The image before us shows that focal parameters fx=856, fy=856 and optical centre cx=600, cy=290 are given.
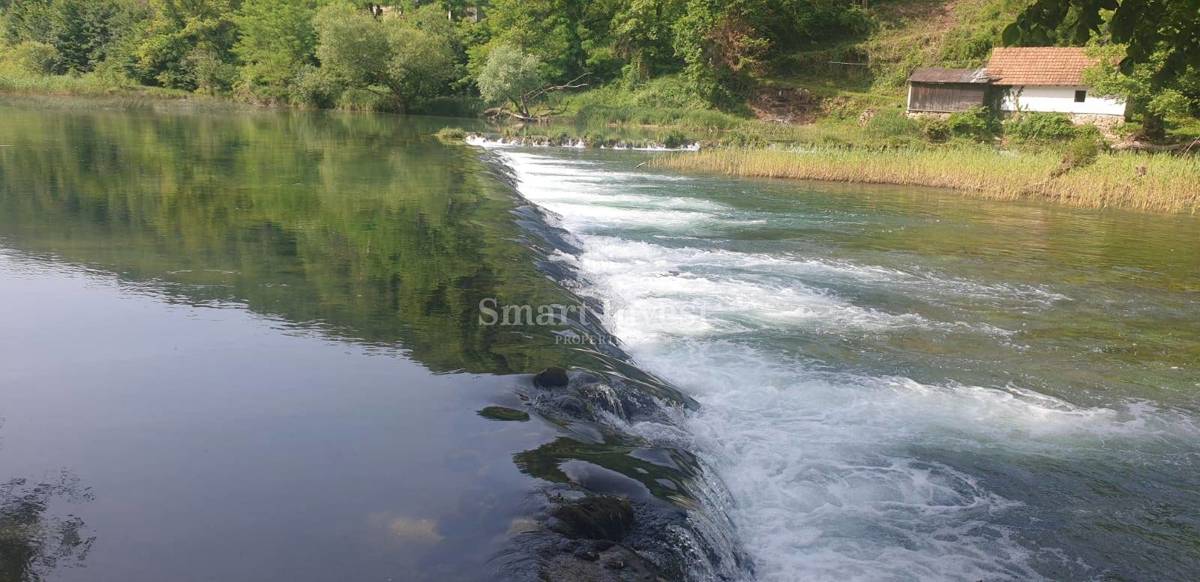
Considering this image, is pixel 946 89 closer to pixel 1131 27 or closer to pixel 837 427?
pixel 837 427

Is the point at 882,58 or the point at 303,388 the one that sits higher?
the point at 882,58

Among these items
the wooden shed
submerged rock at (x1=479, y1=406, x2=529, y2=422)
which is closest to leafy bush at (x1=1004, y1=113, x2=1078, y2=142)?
the wooden shed

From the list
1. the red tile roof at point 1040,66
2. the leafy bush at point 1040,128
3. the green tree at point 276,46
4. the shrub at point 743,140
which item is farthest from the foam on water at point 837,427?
the green tree at point 276,46

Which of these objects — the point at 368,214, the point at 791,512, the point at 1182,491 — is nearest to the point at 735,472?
the point at 791,512

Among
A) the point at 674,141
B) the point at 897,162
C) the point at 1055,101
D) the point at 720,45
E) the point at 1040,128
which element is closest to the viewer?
the point at 897,162

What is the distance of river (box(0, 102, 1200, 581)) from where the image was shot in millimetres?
4938

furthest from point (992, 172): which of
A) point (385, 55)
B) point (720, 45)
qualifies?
point (385, 55)

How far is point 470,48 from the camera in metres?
52.9

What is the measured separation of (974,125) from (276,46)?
133 feet

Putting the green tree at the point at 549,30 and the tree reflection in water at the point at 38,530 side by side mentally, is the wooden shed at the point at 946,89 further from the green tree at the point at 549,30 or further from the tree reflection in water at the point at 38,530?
the tree reflection in water at the point at 38,530

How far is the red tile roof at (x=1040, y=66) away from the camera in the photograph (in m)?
36.9

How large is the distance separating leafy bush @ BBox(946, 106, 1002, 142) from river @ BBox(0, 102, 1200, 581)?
23.5 m

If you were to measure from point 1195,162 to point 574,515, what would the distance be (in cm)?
2344

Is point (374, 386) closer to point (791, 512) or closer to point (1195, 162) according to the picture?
point (791, 512)
